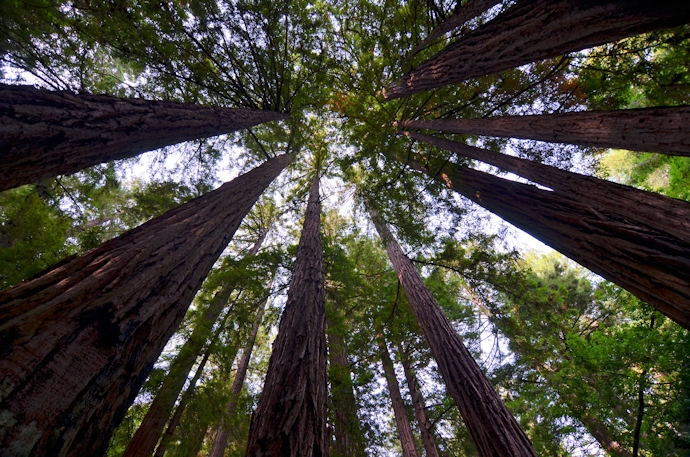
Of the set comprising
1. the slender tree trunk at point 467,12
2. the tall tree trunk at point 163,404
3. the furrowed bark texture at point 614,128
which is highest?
the slender tree trunk at point 467,12

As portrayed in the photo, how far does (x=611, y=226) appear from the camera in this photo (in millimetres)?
2562

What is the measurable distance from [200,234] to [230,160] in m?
Answer: 7.32

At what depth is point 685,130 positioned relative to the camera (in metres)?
2.78

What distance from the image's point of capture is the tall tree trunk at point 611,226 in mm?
1965

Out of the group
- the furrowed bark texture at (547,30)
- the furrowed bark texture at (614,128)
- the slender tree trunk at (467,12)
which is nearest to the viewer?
the furrowed bark texture at (547,30)

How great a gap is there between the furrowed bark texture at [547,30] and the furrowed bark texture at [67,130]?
435 centimetres

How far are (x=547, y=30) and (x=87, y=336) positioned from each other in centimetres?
509

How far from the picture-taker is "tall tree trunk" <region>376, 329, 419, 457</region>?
6.98 m

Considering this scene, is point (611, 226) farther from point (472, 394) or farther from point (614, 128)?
point (472, 394)

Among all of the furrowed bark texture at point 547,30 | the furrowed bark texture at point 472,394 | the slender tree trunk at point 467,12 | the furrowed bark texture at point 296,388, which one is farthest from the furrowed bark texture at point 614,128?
the furrowed bark texture at point 296,388

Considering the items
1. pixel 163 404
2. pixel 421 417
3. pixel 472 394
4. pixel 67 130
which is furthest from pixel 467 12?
pixel 421 417

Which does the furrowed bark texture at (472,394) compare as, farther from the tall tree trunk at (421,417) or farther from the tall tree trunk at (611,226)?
the tall tree trunk at (421,417)

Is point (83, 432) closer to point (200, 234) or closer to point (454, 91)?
point (200, 234)

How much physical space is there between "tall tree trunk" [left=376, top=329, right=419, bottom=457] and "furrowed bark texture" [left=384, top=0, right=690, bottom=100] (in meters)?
5.95
